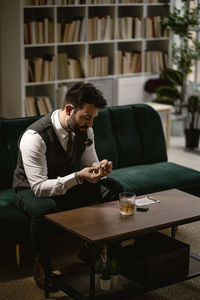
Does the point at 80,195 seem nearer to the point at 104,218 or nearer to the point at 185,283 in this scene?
the point at 104,218

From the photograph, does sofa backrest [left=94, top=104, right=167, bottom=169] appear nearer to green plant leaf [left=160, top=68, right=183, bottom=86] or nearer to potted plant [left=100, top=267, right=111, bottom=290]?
potted plant [left=100, top=267, right=111, bottom=290]

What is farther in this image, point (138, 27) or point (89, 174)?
point (138, 27)

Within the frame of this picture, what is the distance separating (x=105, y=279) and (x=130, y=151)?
146 cm

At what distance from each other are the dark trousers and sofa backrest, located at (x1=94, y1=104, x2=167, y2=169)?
665 millimetres

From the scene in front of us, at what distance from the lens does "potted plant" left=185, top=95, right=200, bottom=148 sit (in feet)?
20.2

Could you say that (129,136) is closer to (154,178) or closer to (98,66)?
(154,178)

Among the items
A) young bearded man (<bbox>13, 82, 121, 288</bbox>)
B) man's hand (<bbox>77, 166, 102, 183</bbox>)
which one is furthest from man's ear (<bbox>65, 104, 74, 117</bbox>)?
man's hand (<bbox>77, 166, 102, 183</bbox>)

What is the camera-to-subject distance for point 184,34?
6.46 metres

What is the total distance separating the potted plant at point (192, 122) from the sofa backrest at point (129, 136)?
1.96 metres

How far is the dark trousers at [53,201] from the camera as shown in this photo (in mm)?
2941

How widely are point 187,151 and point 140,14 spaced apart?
181cm

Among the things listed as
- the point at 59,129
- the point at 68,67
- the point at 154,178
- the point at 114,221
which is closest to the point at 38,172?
the point at 59,129

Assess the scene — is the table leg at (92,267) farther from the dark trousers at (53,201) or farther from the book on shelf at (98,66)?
the book on shelf at (98,66)

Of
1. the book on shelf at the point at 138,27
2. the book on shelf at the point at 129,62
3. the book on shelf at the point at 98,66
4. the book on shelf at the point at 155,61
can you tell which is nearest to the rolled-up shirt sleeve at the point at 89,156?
the book on shelf at the point at 98,66
